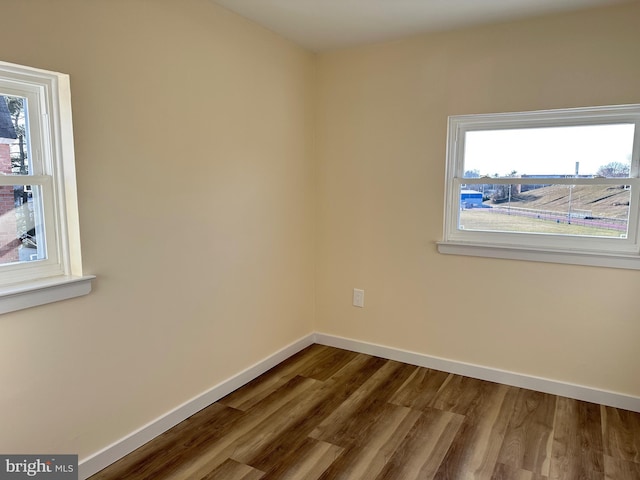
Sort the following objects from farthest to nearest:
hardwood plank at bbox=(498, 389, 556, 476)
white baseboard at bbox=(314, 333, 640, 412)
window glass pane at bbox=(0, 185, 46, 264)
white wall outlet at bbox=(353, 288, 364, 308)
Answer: white wall outlet at bbox=(353, 288, 364, 308) → white baseboard at bbox=(314, 333, 640, 412) → hardwood plank at bbox=(498, 389, 556, 476) → window glass pane at bbox=(0, 185, 46, 264)

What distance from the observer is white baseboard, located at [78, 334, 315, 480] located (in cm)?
196

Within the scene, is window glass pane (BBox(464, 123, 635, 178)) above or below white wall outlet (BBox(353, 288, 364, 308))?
above

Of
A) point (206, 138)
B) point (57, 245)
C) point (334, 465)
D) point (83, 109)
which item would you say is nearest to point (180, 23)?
point (206, 138)

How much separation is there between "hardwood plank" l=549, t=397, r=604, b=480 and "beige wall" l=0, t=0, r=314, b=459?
1875mm

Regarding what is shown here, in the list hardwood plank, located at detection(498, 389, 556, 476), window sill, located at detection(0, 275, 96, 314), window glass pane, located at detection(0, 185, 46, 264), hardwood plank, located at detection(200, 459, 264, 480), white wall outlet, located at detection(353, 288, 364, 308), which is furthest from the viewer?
white wall outlet, located at detection(353, 288, 364, 308)

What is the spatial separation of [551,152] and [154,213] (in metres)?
2.40

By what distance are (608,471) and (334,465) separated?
131cm

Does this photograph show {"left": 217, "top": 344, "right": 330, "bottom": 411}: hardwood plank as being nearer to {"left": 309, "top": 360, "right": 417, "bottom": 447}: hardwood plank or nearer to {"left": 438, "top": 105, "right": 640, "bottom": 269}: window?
{"left": 309, "top": 360, "right": 417, "bottom": 447}: hardwood plank

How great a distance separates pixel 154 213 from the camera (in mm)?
2168

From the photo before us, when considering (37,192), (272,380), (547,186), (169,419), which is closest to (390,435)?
(272,380)

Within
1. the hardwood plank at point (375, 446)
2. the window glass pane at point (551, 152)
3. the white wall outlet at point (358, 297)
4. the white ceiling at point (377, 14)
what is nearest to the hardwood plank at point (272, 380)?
the white wall outlet at point (358, 297)

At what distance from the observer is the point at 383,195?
10.5ft

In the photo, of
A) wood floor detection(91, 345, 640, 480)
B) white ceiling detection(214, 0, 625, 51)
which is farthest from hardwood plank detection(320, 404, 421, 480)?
white ceiling detection(214, 0, 625, 51)

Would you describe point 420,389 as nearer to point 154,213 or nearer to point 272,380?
point 272,380
